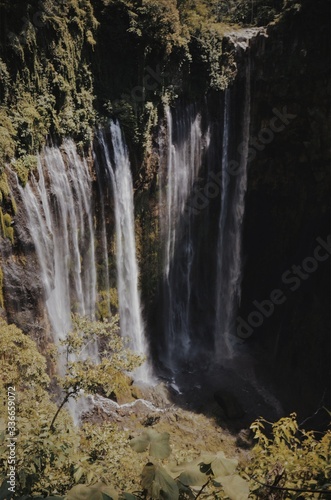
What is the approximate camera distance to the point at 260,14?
→ 19.1 metres

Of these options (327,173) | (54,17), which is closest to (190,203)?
(327,173)

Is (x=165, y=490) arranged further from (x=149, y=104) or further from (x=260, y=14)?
(x=260, y=14)

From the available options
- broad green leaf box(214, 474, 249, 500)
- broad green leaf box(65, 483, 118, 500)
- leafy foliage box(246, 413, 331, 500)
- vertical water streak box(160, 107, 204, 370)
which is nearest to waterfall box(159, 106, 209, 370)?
vertical water streak box(160, 107, 204, 370)

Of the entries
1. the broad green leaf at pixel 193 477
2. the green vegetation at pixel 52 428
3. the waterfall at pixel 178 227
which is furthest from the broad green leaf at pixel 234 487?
the waterfall at pixel 178 227

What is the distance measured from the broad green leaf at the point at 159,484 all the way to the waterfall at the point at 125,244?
42.8 feet

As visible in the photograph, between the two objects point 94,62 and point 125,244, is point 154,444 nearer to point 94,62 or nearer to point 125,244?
point 125,244

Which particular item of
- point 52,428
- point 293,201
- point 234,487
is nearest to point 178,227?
point 293,201

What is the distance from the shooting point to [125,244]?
56.0 feet

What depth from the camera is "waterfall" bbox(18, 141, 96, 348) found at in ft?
41.8

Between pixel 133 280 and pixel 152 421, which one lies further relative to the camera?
pixel 133 280

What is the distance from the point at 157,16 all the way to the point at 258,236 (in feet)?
35.9

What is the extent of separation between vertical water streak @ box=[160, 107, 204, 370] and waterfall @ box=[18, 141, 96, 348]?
451 cm

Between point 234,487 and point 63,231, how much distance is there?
1226cm

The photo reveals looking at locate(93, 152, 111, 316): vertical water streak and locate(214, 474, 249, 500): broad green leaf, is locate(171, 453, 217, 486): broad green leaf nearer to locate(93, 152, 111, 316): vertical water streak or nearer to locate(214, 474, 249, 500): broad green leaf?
locate(214, 474, 249, 500): broad green leaf
